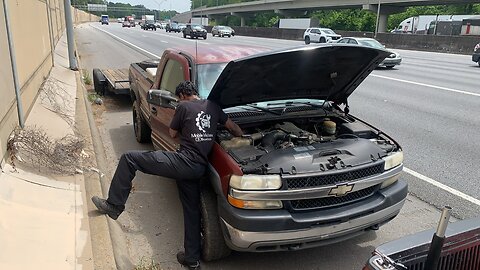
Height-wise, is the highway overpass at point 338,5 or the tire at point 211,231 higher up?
the highway overpass at point 338,5

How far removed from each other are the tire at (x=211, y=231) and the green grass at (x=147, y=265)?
1.42 ft

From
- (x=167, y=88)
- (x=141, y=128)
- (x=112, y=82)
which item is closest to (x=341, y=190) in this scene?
(x=167, y=88)

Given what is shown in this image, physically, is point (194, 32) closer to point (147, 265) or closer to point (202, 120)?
point (202, 120)

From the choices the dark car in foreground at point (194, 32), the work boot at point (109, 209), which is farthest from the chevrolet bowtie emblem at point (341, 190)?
the dark car in foreground at point (194, 32)

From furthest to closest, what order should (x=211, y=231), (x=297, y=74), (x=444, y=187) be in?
1. (x=444, y=187)
2. (x=297, y=74)
3. (x=211, y=231)

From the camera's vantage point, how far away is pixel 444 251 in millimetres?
2146

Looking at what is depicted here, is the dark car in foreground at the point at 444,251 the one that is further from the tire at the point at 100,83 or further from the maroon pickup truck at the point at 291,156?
the tire at the point at 100,83

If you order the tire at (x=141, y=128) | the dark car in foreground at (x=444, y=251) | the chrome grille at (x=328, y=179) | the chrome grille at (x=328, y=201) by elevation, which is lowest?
the tire at (x=141, y=128)

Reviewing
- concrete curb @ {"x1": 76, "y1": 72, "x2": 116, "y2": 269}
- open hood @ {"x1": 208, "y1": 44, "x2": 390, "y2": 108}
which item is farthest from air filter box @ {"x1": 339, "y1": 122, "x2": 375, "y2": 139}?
concrete curb @ {"x1": 76, "y1": 72, "x2": 116, "y2": 269}

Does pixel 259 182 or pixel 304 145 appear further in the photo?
pixel 304 145

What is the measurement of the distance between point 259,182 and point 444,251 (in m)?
1.44

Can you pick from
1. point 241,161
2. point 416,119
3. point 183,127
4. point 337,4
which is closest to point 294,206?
point 241,161

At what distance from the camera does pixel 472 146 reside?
7.17m

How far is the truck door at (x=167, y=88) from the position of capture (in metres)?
4.84
